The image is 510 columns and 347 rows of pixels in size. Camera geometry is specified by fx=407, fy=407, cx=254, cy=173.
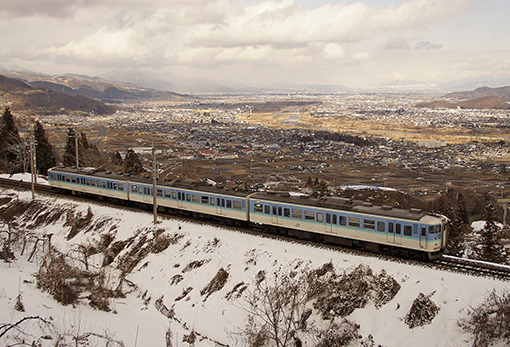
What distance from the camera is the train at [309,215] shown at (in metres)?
21.7

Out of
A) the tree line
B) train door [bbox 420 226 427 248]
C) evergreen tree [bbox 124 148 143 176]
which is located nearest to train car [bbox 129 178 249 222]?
train door [bbox 420 226 427 248]

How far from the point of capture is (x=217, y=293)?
2231 centimetres

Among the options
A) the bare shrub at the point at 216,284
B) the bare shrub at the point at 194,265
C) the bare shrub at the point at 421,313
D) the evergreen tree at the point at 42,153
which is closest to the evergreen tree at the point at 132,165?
the evergreen tree at the point at 42,153

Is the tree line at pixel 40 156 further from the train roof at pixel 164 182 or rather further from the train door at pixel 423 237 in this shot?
the train door at pixel 423 237

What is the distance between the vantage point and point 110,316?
A: 20.9 m

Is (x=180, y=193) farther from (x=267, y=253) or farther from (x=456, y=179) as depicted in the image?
(x=456, y=179)

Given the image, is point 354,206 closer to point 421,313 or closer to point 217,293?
point 421,313

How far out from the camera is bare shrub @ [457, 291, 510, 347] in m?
15.3

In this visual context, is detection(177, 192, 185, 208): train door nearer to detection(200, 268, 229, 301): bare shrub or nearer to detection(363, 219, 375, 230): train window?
detection(200, 268, 229, 301): bare shrub

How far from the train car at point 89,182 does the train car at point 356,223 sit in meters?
15.7

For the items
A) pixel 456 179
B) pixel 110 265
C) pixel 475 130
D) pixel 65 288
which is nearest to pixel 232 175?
Answer: pixel 456 179

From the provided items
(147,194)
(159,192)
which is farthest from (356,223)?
(147,194)

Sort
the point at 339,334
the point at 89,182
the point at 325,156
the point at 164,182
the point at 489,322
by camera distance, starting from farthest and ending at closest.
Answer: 1. the point at 325,156
2. the point at 89,182
3. the point at 164,182
4. the point at 339,334
5. the point at 489,322

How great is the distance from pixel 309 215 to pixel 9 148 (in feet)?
184
